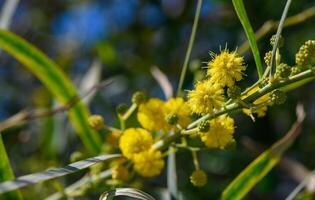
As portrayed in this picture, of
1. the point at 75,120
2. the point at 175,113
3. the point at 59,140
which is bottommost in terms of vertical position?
the point at 175,113

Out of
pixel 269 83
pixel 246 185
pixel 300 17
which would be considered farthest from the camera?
pixel 300 17

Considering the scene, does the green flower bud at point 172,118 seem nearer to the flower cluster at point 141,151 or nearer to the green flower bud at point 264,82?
the flower cluster at point 141,151

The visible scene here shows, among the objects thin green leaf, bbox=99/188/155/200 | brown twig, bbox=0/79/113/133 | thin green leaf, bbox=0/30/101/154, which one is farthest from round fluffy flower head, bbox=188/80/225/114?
thin green leaf, bbox=0/30/101/154

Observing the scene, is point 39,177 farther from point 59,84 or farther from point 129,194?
point 59,84

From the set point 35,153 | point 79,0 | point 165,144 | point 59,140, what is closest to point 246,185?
point 165,144

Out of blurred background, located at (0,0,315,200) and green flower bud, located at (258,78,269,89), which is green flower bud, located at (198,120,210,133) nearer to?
green flower bud, located at (258,78,269,89)

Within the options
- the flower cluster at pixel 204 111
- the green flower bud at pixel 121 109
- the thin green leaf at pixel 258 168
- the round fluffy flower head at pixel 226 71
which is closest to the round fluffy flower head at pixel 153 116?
the flower cluster at pixel 204 111

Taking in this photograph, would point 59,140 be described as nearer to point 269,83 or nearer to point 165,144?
point 165,144
